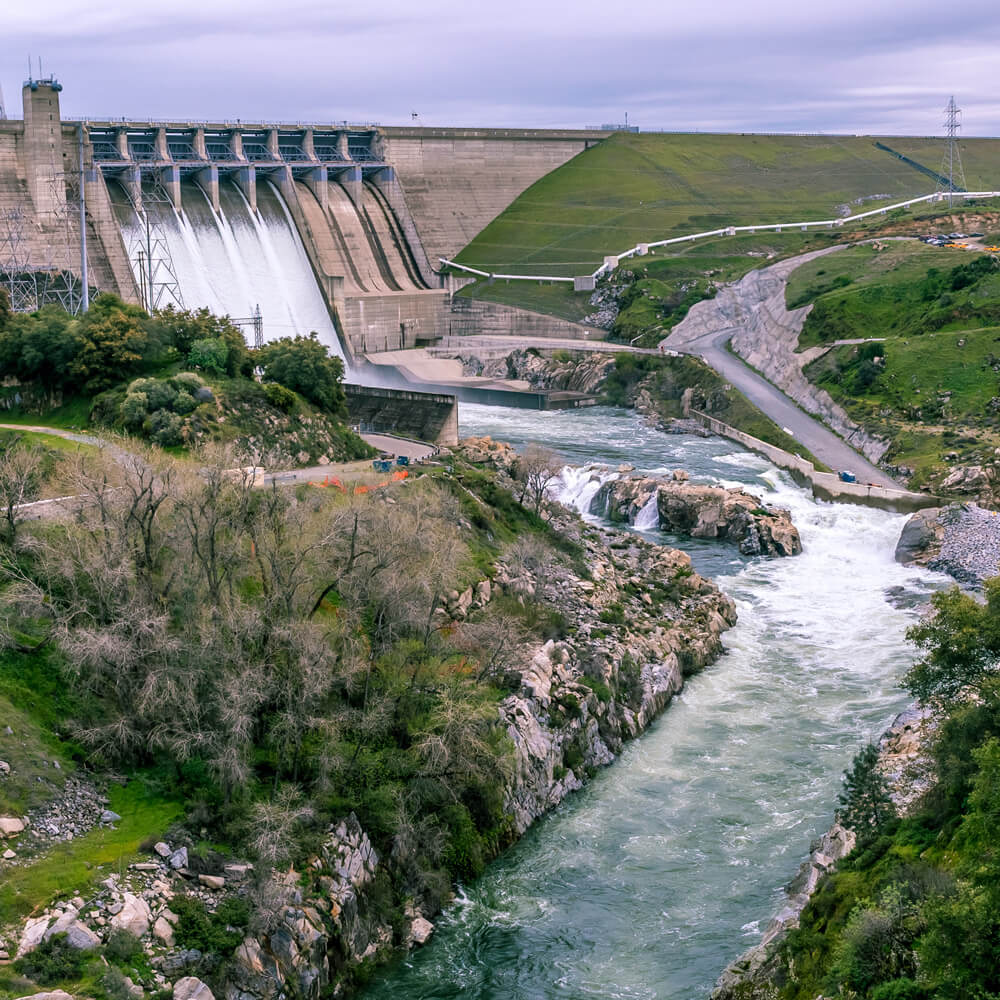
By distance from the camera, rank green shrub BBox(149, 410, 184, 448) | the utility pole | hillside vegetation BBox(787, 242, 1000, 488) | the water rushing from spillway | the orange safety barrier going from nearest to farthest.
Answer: the orange safety barrier → green shrub BBox(149, 410, 184, 448) → hillside vegetation BBox(787, 242, 1000, 488) → the utility pole → the water rushing from spillway

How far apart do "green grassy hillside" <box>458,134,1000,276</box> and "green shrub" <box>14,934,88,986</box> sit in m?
95.0

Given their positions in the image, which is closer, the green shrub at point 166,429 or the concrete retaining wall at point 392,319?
the green shrub at point 166,429

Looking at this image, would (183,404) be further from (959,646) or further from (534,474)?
(959,646)

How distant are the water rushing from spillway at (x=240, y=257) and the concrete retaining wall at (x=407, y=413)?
21.4 m

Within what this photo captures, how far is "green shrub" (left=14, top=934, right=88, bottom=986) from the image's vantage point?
72.0 ft

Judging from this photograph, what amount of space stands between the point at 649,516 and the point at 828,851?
32.4 metres

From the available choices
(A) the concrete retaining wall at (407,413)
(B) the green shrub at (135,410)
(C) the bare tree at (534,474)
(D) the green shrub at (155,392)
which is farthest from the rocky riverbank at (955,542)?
(B) the green shrub at (135,410)

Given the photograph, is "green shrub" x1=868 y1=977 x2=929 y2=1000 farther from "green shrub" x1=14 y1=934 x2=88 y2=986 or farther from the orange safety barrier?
the orange safety barrier

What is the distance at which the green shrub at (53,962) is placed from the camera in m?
21.9

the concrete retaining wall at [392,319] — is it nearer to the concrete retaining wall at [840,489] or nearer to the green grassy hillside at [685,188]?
the green grassy hillside at [685,188]

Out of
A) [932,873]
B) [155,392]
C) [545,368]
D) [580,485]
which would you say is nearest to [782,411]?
[580,485]

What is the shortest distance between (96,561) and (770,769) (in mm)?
18595

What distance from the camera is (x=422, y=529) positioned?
36.6 metres

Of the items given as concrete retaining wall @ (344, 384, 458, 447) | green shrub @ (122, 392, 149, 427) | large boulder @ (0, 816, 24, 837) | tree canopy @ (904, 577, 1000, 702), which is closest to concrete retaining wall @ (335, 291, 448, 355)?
concrete retaining wall @ (344, 384, 458, 447)
